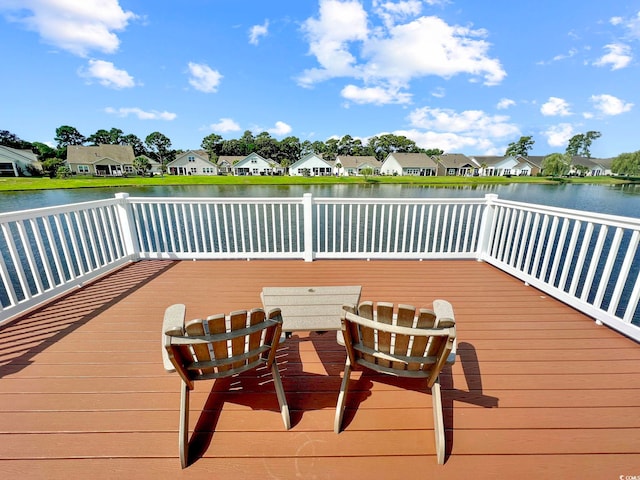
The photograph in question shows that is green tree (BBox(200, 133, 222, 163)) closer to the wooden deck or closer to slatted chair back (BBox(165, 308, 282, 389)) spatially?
the wooden deck

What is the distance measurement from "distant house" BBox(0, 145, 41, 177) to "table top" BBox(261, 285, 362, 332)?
166 ft

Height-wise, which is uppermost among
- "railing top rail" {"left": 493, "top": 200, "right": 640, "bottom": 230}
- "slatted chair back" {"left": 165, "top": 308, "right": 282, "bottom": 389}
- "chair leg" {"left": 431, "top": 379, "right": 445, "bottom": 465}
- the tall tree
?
the tall tree

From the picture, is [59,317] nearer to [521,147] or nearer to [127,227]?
[127,227]

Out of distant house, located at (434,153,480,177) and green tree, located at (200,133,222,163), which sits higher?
green tree, located at (200,133,222,163)

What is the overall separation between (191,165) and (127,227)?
50894 millimetres

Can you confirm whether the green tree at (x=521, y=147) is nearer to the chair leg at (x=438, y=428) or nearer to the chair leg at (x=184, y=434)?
the chair leg at (x=438, y=428)

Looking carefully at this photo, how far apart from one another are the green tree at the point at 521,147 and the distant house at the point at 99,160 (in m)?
84.0

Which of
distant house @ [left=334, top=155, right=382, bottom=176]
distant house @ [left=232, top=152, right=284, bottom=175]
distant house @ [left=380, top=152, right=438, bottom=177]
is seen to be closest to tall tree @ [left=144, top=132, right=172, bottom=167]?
distant house @ [left=232, top=152, right=284, bottom=175]

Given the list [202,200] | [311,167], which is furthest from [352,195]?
[311,167]

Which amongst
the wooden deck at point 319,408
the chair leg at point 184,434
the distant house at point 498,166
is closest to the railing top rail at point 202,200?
the wooden deck at point 319,408

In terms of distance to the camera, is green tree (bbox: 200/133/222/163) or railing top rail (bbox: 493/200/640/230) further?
green tree (bbox: 200/133/222/163)

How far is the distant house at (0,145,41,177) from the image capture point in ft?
106

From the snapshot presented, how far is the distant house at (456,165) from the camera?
50.8 m

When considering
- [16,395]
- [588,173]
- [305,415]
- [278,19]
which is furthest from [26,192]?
[588,173]
